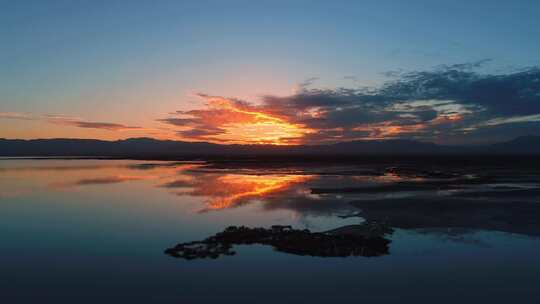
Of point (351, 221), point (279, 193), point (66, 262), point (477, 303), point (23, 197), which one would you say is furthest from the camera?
point (279, 193)

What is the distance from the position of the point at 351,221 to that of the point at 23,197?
3160 cm

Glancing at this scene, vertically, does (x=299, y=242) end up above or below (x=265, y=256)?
above

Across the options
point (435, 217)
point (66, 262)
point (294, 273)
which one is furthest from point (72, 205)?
point (435, 217)

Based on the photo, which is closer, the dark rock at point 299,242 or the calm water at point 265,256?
the calm water at point 265,256

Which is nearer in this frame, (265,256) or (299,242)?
(265,256)

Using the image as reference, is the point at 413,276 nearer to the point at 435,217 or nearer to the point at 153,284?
the point at 153,284

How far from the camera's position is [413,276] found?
1487cm

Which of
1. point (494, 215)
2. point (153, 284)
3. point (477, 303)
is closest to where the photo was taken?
point (477, 303)

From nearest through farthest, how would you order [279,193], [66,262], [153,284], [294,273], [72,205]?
[153,284] < [294,273] < [66,262] < [72,205] < [279,193]

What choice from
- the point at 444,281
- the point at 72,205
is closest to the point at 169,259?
the point at 444,281

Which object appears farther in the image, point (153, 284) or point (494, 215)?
point (494, 215)

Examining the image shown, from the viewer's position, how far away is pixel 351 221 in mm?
24828

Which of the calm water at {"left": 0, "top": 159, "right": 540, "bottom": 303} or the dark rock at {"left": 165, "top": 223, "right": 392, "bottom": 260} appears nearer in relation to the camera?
the calm water at {"left": 0, "top": 159, "right": 540, "bottom": 303}

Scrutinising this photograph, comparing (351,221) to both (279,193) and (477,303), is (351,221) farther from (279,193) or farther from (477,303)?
(279,193)
